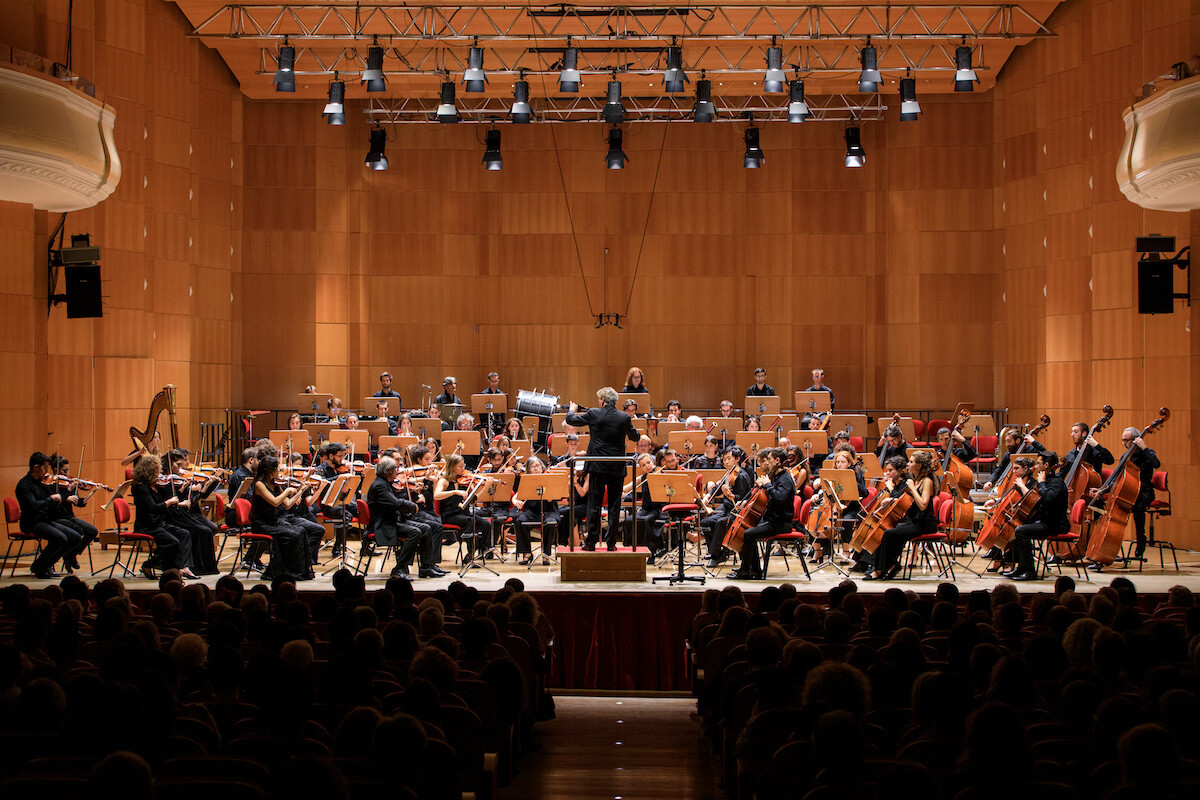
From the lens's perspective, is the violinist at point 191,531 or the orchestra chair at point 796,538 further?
the violinist at point 191,531

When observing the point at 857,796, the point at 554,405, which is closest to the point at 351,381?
the point at 554,405

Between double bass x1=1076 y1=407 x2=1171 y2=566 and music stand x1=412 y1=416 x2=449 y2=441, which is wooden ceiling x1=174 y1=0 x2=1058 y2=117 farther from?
double bass x1=1076 y1=407 x2=1171 y2=566

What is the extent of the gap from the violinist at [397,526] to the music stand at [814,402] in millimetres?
7135

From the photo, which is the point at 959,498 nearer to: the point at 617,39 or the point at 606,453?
the point at 606,453

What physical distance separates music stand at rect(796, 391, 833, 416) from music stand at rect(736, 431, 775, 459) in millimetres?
3468

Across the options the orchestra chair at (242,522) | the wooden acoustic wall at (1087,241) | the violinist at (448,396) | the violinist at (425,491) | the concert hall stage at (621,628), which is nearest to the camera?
the concert hall stage at (621,628)

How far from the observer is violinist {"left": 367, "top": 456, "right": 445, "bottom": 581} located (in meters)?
9.49

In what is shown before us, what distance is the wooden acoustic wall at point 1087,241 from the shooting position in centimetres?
1209

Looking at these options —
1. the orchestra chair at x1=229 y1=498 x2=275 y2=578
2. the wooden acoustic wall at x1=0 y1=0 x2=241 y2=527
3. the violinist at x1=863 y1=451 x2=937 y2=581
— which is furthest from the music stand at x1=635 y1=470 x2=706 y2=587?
the wooden acoustic wall at x1=0 y1=0 x2=241 y2=527

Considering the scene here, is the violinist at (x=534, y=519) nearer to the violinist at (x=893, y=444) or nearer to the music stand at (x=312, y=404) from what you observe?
the violinist at (x=893, y=444)

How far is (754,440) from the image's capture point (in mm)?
11906

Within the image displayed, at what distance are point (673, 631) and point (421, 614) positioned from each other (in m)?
3.21

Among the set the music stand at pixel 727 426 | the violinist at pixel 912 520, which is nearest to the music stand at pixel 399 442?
the music stand at pixel 727 426

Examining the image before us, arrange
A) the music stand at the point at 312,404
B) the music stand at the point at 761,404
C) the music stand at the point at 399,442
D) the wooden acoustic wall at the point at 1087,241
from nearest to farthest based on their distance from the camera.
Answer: the wooden acoustic wall at the point at 1087,241 → the music stand at the point at 399,442 → the music stand at the point at 761,404 → the music stand at the point at 312,404
